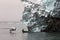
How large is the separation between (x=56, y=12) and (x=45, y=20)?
996 millimetres

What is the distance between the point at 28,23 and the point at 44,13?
1.34 meters

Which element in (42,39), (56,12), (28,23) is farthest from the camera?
(28,23)

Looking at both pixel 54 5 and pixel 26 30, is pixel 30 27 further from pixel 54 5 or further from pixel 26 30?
pixel 54 5

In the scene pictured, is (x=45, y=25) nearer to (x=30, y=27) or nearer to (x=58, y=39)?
(x=30, y=27)

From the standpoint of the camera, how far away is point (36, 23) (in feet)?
55.1

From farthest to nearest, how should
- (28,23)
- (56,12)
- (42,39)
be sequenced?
(28,23) → (56,12) → (42,39)

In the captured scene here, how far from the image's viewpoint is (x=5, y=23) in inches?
885

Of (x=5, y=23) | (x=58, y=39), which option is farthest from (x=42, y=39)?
(x=5, y=23)

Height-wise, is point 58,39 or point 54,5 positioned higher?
point 54,5

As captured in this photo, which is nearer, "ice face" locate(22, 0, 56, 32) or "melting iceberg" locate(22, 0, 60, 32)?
"melting iceberg" locate(22, 0, 60, 32)

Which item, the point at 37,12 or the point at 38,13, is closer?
the point at 38,13

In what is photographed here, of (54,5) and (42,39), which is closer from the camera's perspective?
(42,39)

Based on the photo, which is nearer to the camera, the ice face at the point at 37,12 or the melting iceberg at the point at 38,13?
the melting iceberg at the point at 38,13

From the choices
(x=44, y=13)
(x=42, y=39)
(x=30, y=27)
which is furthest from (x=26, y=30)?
(x=42, y=39)
